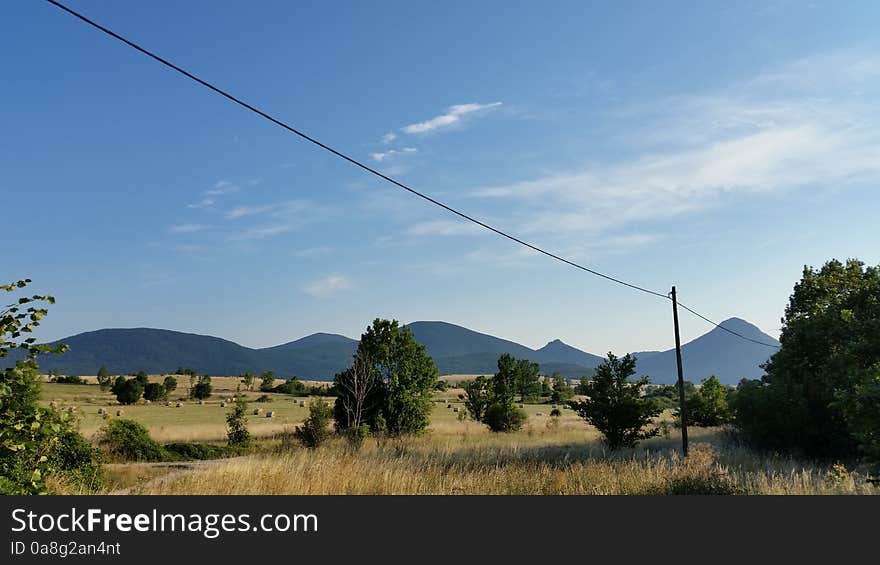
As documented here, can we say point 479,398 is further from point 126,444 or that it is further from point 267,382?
point 267,382

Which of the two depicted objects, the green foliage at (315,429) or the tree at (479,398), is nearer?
the green foliage at (315,429)

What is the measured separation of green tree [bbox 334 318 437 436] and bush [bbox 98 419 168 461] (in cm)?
965

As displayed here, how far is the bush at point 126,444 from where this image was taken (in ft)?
88.7

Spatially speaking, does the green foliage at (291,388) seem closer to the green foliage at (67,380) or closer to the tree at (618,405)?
the green foliage at (67,380)

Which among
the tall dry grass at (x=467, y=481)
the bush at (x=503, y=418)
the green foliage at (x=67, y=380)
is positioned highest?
the green foliage at (x=67, y=380)

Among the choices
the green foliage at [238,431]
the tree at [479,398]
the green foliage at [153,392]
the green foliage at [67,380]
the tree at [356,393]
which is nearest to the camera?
the green foliage at [238,431]

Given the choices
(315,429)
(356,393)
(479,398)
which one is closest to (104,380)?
(479,398)

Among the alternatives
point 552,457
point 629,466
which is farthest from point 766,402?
point 629,466

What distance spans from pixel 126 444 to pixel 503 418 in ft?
82.4

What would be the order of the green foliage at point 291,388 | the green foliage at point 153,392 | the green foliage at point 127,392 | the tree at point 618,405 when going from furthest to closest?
the green foliage at point 291,388, the green foliage at point 153,392, the green foliage at point 127,392, the tree at point 618,405

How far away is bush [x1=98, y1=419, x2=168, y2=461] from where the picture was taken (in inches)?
1065

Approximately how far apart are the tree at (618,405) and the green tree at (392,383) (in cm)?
1084

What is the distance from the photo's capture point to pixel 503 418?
146 feet

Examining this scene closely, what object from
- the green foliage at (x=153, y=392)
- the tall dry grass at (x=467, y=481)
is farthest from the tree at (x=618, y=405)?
the green foliage at (x=153, y=392)
